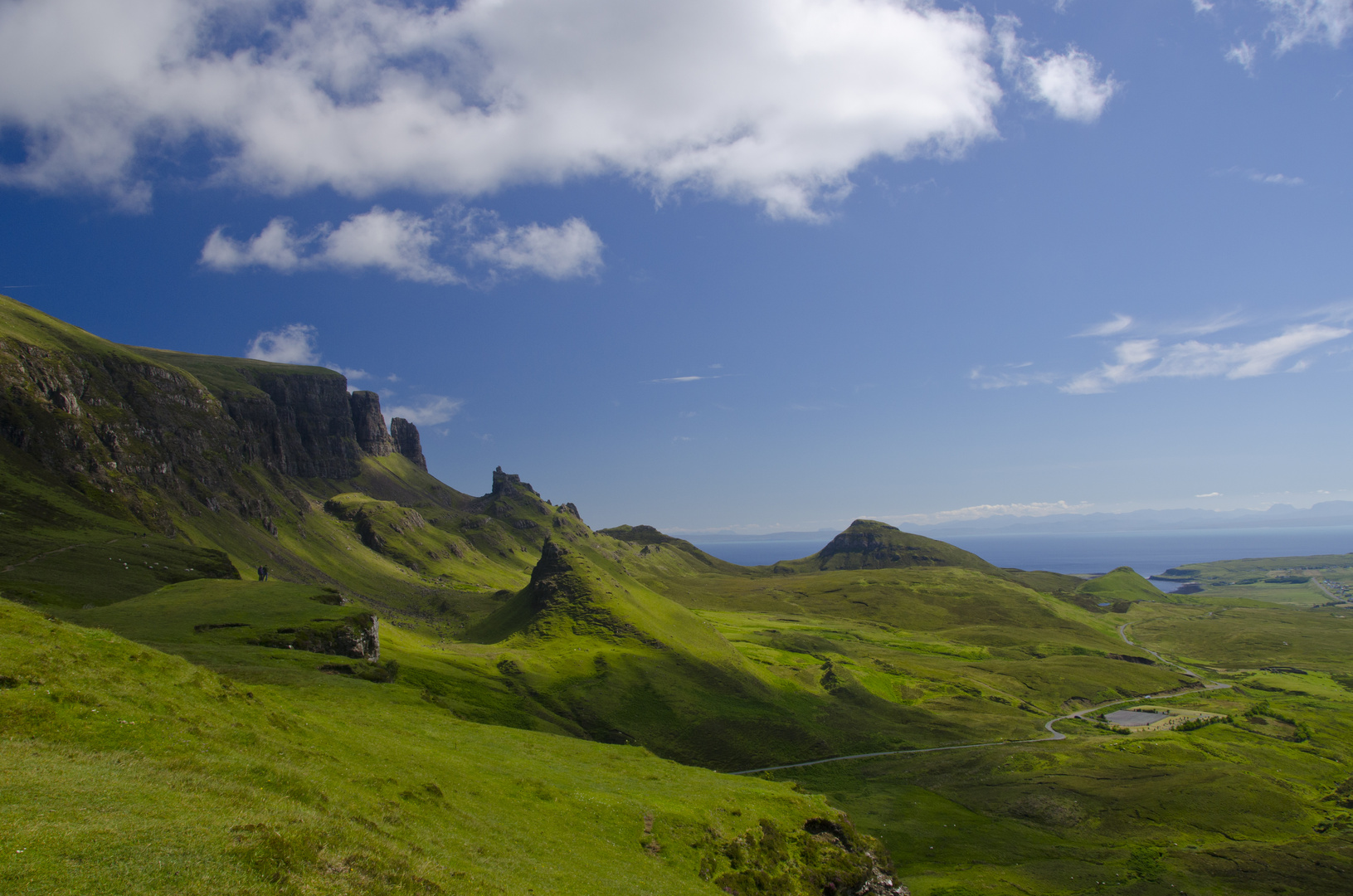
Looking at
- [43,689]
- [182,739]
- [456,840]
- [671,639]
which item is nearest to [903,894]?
[456,840]

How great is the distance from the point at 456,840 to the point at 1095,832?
383 ft

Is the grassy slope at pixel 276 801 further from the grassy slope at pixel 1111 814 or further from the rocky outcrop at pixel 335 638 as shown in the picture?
the grassy slope at pixel 1111 814

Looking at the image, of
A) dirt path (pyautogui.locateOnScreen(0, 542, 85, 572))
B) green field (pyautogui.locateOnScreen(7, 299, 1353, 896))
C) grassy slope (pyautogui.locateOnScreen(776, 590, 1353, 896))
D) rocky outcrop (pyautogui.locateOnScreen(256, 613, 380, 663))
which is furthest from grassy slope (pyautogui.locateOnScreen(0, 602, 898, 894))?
dirt path (pyautogui.locateOnScreen(0, 542, 85, 572))

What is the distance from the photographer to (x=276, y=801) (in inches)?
1042

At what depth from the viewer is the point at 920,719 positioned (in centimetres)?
16638

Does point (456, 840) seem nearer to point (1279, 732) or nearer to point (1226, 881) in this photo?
point (1226, 881)

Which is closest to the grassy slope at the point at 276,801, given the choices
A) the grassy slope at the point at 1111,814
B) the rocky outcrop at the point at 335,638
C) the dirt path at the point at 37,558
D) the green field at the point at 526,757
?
the green field at the point at 526,757

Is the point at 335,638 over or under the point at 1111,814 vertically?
over

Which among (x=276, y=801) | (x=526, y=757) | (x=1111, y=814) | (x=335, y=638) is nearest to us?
(x=276, y=801)

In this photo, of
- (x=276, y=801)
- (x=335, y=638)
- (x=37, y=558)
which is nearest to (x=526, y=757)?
(x=276, y=801)

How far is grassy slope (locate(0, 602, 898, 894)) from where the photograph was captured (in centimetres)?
1911

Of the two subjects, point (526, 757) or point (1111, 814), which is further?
point (1111, 814)

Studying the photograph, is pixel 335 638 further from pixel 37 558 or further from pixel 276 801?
pixel 37 558

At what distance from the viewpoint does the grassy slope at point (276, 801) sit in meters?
19.1
